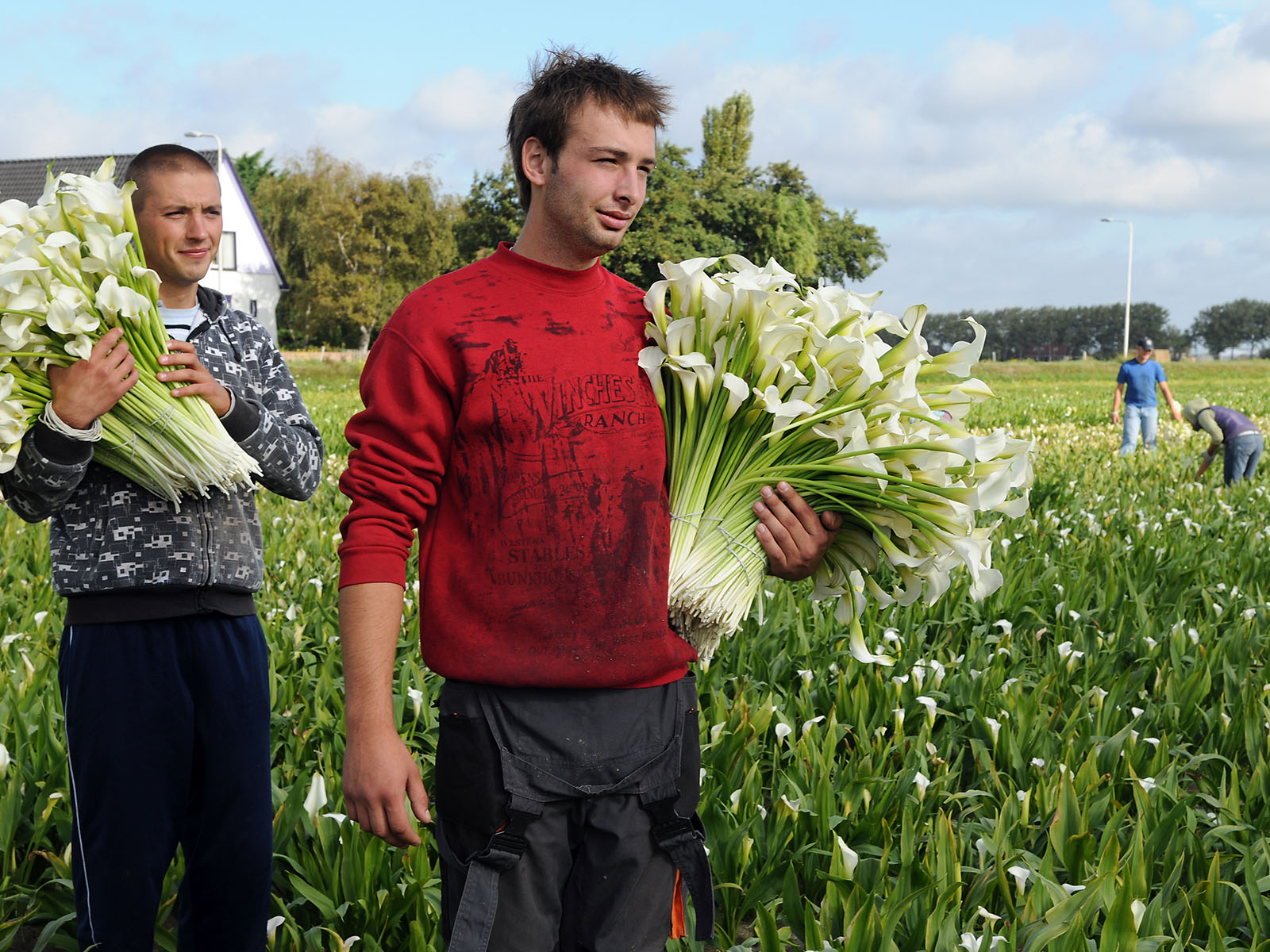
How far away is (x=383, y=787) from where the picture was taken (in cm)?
181

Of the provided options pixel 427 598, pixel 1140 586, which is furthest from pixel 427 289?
pixel 1140 586

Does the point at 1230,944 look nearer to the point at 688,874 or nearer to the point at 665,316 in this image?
the point at 688,874

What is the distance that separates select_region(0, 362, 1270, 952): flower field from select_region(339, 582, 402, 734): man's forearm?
25 cm

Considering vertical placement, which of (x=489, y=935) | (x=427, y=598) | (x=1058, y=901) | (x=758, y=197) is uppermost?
(x=758, y=197)

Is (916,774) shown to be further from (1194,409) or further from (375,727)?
(1194,409)

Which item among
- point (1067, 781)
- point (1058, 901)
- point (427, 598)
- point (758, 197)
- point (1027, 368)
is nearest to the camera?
point (427, 598)

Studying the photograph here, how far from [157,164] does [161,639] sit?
1.13 m

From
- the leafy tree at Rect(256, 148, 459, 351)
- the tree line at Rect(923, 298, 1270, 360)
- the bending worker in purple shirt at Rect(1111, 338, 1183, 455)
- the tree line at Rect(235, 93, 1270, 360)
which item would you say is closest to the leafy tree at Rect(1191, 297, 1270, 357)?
the tree line at Rect(923, 298, 1270, 360)

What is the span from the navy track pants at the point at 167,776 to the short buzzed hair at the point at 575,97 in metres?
1.33

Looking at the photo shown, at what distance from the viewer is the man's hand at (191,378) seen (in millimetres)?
2439

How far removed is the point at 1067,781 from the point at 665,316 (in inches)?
85.9

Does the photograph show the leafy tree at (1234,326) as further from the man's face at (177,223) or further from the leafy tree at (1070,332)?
the man's face at (177,223)

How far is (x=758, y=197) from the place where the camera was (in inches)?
1918

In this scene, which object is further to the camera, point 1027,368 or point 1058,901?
point 1027,368
